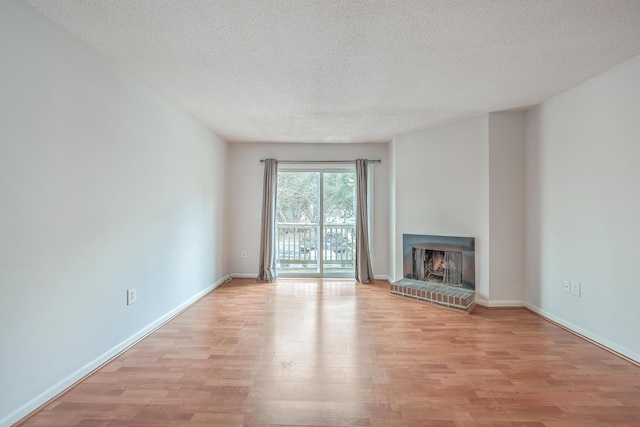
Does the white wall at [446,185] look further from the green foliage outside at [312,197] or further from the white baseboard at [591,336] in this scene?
the green foliage outside at [312,197]

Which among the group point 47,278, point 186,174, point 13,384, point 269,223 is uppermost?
point 186,174

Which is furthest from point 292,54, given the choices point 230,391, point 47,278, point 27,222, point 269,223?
point 269,223

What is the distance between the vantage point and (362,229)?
466cm

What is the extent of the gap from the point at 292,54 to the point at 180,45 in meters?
0.80

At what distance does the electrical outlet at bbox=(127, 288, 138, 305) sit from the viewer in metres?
2.38

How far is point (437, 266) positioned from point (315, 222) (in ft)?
7.07

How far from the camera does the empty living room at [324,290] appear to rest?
1.60 m

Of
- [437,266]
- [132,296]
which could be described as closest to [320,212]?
[437,266]

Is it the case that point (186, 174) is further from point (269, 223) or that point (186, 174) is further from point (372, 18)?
point (372, 18)

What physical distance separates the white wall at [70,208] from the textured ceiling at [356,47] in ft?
0.94

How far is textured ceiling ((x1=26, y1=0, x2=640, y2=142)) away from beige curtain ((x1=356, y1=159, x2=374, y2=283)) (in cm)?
163

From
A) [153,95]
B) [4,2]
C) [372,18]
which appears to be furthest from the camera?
[153,95]

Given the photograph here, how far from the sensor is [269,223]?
472 cm

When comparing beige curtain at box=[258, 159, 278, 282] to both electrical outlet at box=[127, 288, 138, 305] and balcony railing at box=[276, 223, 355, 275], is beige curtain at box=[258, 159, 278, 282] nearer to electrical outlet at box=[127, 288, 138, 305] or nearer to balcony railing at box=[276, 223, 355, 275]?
balcony railing at box=[276, 223, 355, 275]
